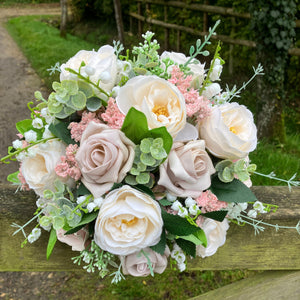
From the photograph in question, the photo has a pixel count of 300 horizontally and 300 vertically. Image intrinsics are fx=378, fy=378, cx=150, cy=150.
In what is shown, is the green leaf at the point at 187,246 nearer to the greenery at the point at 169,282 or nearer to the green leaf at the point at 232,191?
the green leaf at the point at 232,191

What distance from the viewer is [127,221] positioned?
0.98m

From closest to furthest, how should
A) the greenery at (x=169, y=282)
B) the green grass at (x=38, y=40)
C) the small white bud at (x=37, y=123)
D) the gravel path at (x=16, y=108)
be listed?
the small white bud at (x=37, y=123) < the greenery at (x=169, y=282) < the gravel path at (x=16, y=108) < the green grass at (x=38, y=40)

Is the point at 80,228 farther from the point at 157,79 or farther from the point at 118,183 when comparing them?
the point at 157,79

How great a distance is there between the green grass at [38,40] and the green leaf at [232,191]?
559cm

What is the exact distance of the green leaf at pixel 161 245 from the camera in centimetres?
100

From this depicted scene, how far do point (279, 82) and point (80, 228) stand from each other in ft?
12.5

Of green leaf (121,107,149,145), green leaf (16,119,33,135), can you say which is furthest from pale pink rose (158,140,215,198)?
green leaf (16,119,33,135)

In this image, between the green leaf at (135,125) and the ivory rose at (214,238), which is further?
the ivory rose at (214,238)

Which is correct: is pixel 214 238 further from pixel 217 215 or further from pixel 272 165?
pixel 272 165

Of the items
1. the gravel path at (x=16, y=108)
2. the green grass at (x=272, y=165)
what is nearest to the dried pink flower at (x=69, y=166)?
the gravel path at (x=16, y=108)

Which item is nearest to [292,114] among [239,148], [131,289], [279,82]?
[279,82]

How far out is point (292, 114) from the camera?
5.75 metres

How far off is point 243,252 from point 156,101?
675 mm

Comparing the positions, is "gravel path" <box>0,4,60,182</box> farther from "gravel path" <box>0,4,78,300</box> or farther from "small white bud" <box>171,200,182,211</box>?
"small white bud" <box>171,200,182,211</box>
